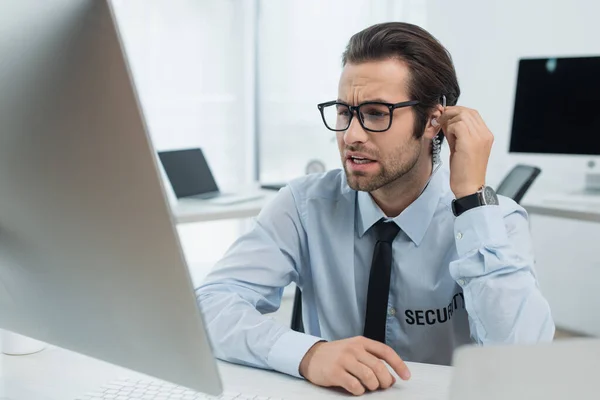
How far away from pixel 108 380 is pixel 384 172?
0.74m

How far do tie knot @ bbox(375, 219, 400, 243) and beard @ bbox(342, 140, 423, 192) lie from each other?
0.27 feet

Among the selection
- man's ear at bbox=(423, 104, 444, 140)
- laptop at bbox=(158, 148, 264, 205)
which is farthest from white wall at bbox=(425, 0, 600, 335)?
man's ear at bbox=(423, 104, 444, 140)

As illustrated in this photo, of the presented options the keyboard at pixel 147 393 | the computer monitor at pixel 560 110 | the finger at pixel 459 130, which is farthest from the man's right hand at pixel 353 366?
the computer monitor at pixel 560 110

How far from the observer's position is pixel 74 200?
0.64 m

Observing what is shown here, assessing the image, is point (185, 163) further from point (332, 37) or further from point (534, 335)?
point (534, 335)

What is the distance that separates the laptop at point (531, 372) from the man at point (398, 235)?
0.74 m

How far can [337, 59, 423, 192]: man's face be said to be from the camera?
58.1 inches

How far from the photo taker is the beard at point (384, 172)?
1.48 metres

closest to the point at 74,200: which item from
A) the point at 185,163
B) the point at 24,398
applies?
the point at 24,398

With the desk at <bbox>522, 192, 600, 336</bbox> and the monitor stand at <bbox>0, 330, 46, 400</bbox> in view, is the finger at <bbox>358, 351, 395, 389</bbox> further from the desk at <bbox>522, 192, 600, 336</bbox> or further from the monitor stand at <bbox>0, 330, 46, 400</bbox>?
the desk at <bbox>522, 192, 600, 336</bbox>

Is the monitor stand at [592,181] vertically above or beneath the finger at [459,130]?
beneath

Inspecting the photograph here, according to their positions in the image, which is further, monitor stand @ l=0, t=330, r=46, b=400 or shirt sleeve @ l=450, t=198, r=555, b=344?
shirt sleeve @ l=450, t=198, r=555, b=344

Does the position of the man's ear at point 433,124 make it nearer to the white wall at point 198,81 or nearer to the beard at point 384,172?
the beard at point 384,172

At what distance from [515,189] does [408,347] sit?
1276mm
